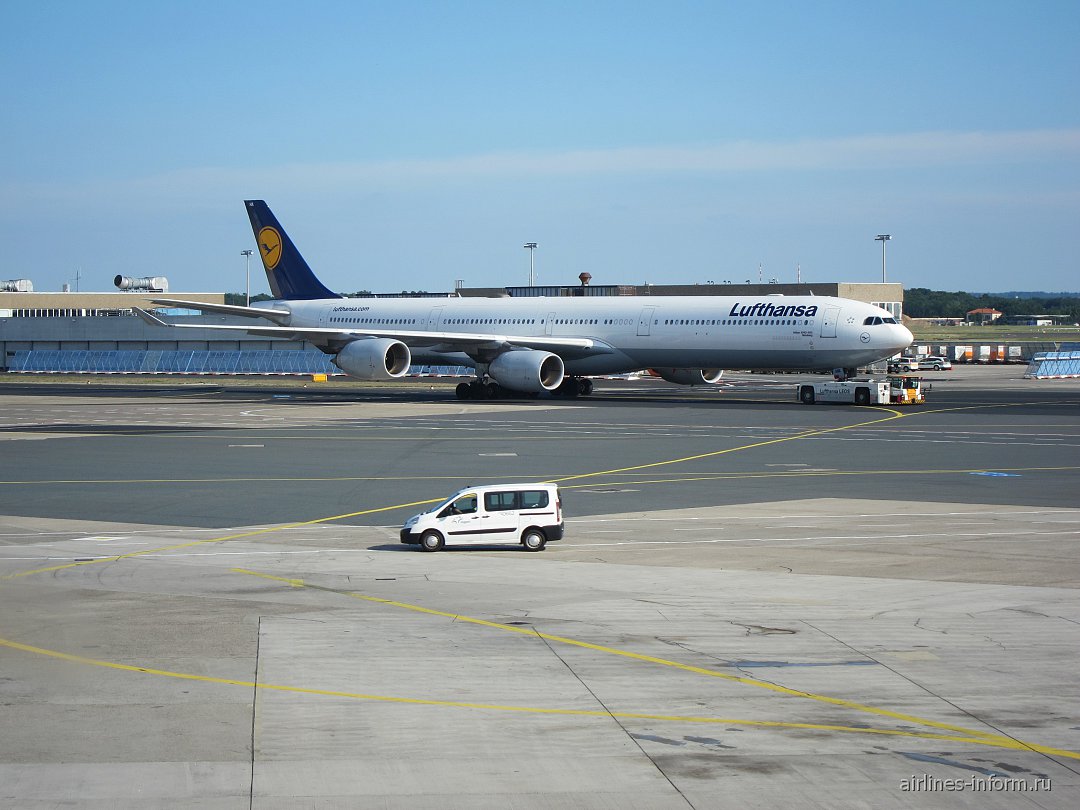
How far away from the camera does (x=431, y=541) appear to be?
2534 cm

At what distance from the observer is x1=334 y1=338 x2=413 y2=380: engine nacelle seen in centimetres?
6775

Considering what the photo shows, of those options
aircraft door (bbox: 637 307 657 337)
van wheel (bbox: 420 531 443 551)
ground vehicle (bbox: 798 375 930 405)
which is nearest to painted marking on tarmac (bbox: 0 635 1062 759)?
van wheel (bbox: 420 531 443 551)

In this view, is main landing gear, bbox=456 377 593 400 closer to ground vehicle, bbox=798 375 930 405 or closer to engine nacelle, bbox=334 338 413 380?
engine nacelle, bbox=334 338 413 380

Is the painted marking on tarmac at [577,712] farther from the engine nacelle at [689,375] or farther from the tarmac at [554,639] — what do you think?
the engine nacelle at [689,375]

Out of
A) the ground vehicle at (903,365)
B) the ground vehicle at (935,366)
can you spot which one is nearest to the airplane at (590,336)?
the ground vehicle at (903,365)

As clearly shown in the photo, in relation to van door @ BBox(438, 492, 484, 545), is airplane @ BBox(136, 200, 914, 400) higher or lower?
higher

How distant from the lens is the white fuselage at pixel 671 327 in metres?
62.9

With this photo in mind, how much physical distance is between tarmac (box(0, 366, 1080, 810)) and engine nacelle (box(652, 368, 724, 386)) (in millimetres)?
31424

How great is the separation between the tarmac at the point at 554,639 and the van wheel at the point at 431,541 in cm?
70

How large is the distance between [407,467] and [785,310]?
30.5m

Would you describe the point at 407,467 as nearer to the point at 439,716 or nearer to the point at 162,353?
the point at 439,716

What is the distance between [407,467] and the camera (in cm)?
3956

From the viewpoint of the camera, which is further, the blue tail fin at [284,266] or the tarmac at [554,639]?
the blue tail fin at [284,266]

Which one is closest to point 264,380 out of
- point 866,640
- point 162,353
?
point 162,353
